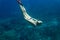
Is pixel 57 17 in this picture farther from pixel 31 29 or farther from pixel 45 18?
pixel 31 29

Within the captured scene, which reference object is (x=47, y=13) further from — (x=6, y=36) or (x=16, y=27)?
(x=6, y=36)

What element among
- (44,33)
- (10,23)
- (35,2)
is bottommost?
(44,33)

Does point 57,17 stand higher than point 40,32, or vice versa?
point 57,17

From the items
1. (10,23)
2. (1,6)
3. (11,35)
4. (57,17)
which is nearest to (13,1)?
(1,6)

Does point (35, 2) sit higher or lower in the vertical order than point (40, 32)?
higher

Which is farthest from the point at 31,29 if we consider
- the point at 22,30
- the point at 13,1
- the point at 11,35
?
the point at 13,1

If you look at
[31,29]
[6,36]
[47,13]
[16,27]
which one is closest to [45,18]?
[47,13]
